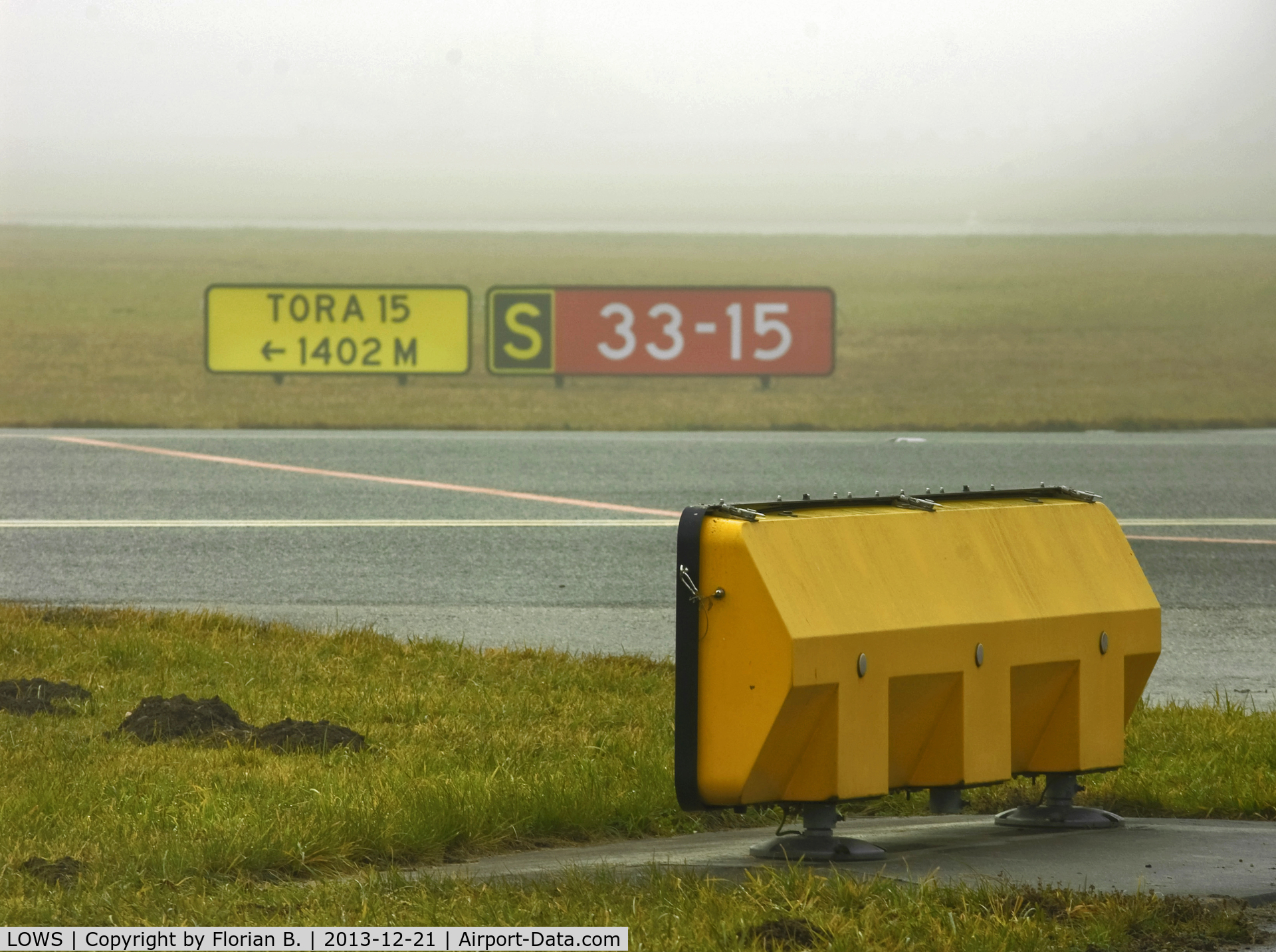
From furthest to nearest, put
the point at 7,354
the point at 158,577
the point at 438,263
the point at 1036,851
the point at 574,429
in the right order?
the point at 438,263 < the point at 7,354 < the point at 574,429 < the point at 158,577 < the point at 1036,851

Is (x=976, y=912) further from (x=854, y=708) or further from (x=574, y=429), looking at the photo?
(x=574, y=429)

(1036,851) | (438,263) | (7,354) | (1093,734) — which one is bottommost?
(1036,851)

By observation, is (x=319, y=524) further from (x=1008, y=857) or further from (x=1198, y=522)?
(x=1008, y=857)

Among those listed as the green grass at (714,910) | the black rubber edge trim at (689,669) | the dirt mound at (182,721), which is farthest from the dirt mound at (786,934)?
the dirt mound at (182,721)

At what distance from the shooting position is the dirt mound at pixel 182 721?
19.4 ft

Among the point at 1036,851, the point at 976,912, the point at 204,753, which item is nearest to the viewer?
the point at 976,912

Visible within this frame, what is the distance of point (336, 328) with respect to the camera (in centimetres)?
2425

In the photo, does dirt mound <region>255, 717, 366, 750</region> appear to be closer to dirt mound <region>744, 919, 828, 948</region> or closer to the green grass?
the green grass

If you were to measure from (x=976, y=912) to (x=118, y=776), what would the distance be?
2.98 metres

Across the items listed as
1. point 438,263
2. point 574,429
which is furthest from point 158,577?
point 438,263

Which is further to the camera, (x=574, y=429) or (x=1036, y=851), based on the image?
(x=574, y=429)

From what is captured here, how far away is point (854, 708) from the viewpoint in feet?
13.8

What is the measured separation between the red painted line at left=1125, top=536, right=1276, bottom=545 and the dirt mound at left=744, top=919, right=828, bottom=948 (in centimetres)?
901

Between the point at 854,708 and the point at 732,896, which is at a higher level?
the point at 854,708
